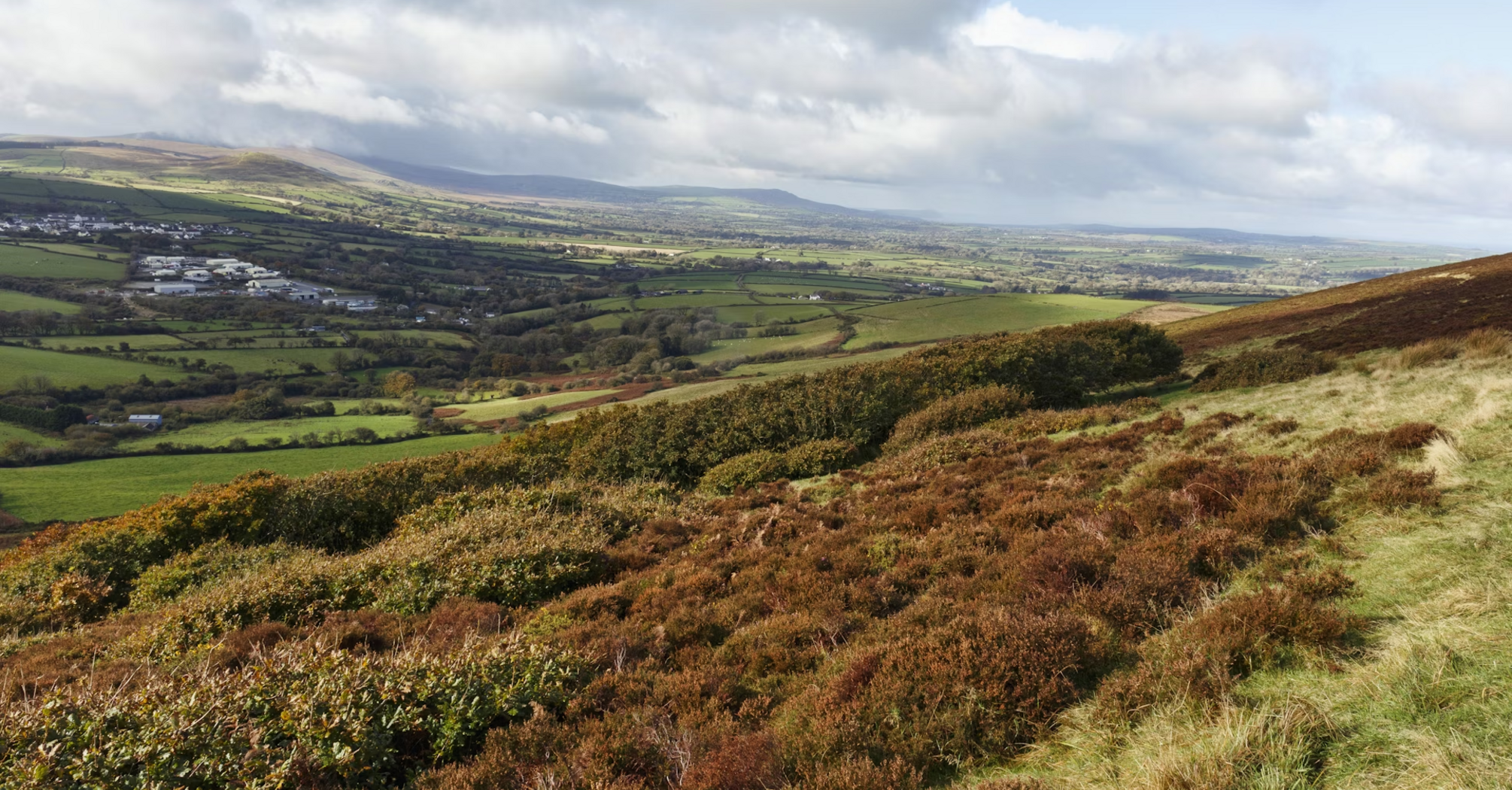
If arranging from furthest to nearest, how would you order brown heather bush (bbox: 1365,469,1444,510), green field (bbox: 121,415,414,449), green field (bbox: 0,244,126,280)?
green field (bbox: 0,244,126,280), green field (bbox: 121,415,414,449), brown heather bush (bbox: 1365,469,1444,510)

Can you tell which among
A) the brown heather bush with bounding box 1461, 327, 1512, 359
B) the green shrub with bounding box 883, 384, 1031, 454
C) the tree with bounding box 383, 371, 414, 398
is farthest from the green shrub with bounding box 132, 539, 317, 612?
the tree with bounding box 383, 371, 414, 398

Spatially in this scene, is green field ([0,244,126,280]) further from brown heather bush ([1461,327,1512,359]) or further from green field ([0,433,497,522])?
brown heather bush ([1461,327,1512,359])

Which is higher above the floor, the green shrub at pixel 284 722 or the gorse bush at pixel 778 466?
the green shrub at pixel 284 722

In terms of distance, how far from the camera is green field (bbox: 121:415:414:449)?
61656 mm

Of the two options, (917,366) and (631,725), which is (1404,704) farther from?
(917,366)

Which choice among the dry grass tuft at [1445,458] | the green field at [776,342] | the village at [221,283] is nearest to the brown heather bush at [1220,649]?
the dry grass tuft at [1445,458]

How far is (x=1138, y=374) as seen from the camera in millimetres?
31156

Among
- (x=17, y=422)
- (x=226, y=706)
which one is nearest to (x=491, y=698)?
(x=226, y=706)

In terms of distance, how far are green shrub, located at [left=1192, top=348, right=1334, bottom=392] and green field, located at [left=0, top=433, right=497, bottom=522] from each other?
53070 millimetres

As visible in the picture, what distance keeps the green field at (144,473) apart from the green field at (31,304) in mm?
72120

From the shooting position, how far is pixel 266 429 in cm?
6519

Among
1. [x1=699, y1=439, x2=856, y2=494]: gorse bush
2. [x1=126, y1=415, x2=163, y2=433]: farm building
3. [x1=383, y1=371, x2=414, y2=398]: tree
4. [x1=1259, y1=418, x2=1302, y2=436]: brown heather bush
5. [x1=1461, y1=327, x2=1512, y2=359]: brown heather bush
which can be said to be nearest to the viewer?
[x1=1259, y1=418, x2=1302, y2=436]: brown heather bush

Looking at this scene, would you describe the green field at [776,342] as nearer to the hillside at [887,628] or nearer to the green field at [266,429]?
the green field at [266,429]

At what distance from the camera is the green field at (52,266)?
120 m
